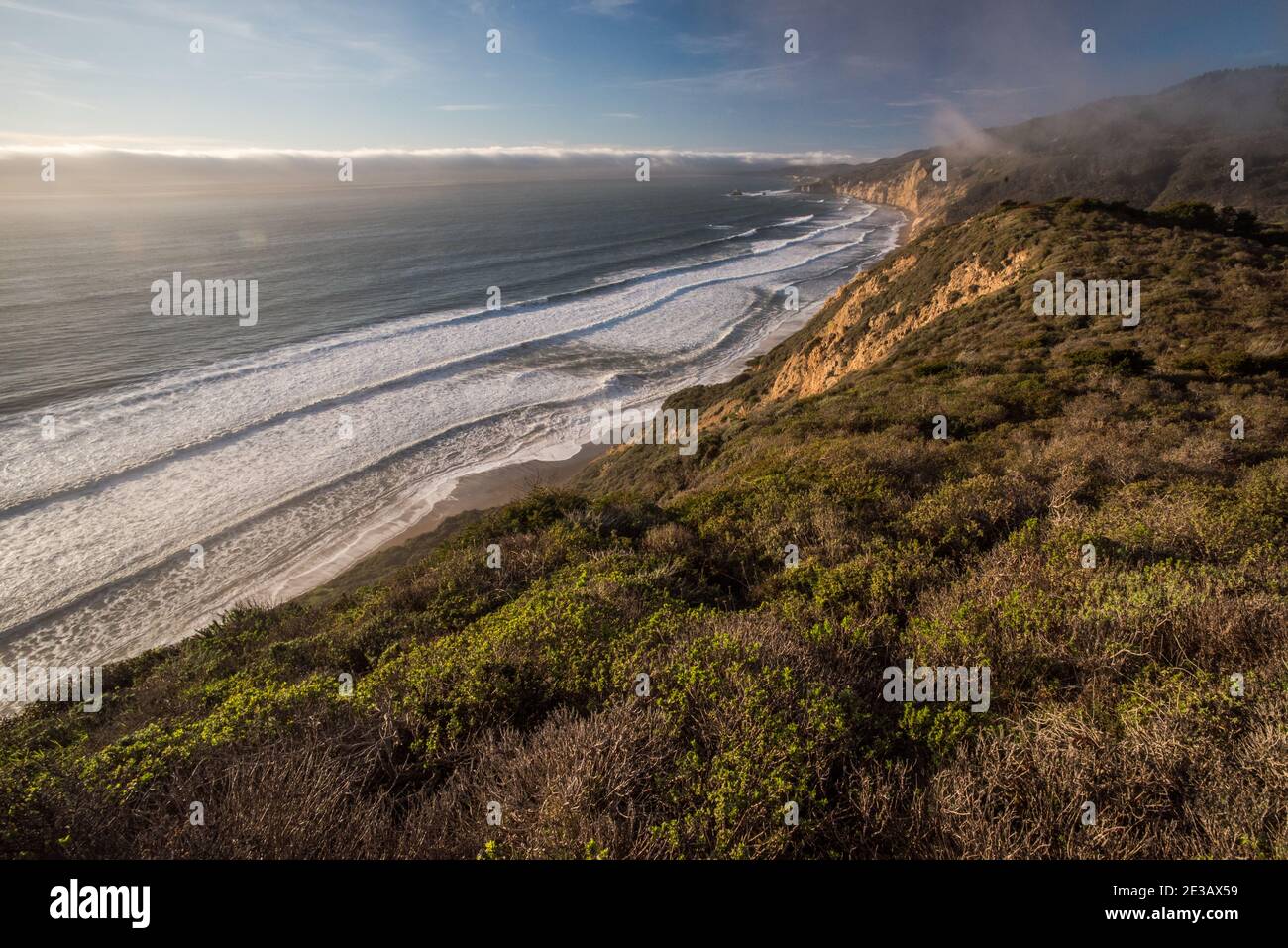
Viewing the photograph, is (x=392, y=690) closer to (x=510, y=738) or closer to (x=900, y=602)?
(x=510, y=738)

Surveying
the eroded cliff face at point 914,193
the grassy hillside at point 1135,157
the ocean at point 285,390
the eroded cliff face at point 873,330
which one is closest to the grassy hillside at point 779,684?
the ocean at point 285,390

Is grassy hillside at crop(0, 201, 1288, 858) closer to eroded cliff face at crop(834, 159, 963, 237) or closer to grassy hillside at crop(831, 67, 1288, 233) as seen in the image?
grassy hillside at crop(831, 67, 1288, 233)

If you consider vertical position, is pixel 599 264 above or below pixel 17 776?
above

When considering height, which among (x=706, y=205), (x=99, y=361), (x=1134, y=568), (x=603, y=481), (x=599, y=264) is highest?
(x=706, y=205)

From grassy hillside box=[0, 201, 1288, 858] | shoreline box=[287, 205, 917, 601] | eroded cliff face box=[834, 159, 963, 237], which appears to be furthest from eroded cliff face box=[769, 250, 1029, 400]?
eroded cliff face box=[834, 159, 963, 237]

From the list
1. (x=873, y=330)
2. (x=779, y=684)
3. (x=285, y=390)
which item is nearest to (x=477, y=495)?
(x=285, y=390)
